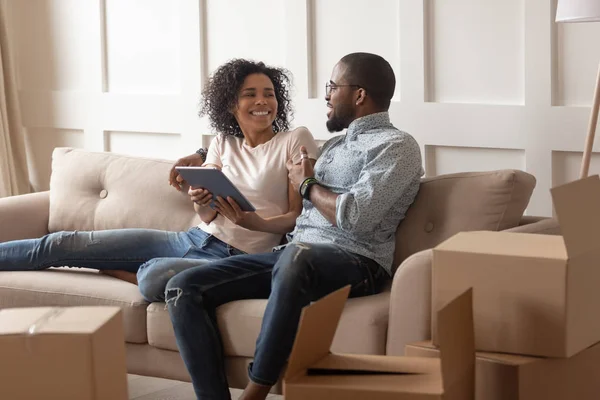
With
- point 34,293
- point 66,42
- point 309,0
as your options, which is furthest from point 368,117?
point 66,42

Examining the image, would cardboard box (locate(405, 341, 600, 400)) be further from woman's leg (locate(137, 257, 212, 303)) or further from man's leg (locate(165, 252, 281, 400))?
woman's leg (locate(137, 257, 212, 303))

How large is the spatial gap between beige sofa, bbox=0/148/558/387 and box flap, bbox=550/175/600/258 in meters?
0.46

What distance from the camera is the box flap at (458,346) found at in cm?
173

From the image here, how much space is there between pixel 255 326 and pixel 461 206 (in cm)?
66

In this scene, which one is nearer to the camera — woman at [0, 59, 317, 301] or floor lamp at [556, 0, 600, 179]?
floor lamp at [556, 0, 600, 179]

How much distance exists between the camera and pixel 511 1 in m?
3.21

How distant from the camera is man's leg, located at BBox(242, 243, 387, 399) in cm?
257

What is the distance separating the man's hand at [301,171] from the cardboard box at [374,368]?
3.68ft

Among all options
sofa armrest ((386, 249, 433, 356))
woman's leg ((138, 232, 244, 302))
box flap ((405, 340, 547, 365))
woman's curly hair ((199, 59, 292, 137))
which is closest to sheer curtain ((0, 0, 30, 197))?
woman's curly hair ((199, 59, 292, 137))

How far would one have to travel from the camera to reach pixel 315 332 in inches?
71.0

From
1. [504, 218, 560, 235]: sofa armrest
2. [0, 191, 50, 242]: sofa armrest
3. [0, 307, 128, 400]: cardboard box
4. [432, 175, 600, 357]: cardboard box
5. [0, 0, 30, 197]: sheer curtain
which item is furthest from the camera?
[0, 0, 30, 197]: sheer curtain

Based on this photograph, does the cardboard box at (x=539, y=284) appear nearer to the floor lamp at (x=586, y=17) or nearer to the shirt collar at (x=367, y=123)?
the floor lamp at (x=586, y=17)

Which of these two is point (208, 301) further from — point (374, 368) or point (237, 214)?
point (374, 368)

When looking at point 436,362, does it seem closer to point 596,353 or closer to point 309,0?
point 596,353
